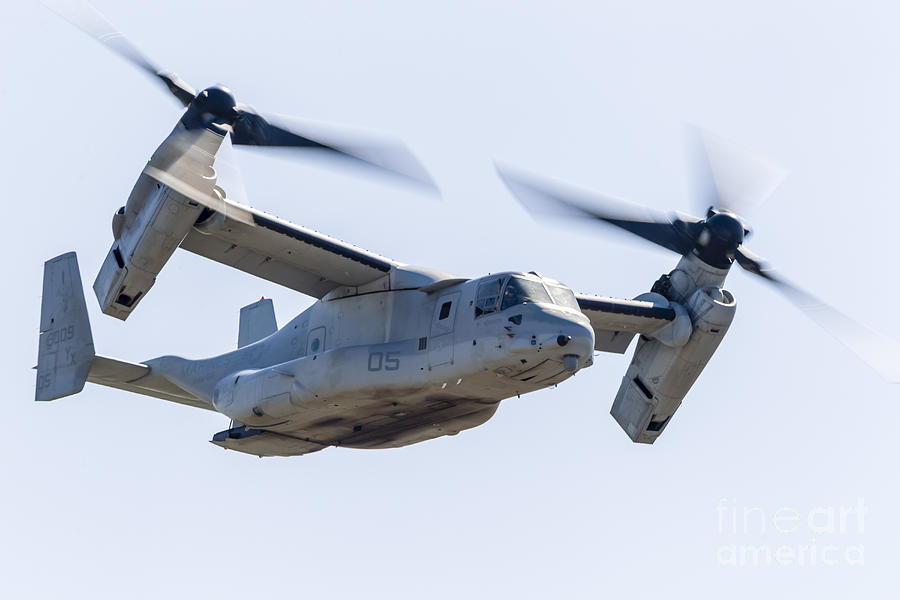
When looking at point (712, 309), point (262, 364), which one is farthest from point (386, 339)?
point (712, 309)

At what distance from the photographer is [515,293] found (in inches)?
878

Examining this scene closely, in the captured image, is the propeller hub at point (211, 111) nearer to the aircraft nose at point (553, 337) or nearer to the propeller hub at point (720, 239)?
the aircraft nose at point (553, 337)

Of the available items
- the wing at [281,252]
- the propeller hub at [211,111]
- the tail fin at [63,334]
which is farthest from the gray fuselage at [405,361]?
the propeller hub at [211,111]

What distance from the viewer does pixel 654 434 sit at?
91.4 ft

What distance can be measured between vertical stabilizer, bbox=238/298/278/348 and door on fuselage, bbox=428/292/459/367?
20.6 feet

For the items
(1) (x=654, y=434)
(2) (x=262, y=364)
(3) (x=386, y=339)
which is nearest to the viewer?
Result: (3) (x=386, y=339)

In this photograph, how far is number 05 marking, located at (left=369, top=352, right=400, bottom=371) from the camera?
75.5 ft

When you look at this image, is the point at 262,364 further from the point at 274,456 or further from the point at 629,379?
the point at 629,379

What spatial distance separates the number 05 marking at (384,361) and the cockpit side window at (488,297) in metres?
1.58

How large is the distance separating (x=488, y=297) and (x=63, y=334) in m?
8.65

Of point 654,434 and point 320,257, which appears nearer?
point 320,257

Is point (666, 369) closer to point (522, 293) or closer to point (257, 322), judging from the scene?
point (522, 293)

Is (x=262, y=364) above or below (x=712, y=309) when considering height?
below

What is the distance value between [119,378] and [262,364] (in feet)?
10.9
